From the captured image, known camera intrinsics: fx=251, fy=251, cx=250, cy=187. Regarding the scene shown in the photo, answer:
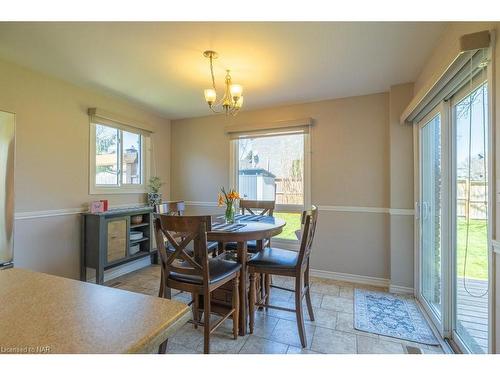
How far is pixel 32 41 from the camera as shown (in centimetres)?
202

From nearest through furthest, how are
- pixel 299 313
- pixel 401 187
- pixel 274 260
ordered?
pixel 299 313, pixel 274 260, pixel 401 187

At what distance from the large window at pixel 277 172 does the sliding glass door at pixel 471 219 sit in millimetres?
1799

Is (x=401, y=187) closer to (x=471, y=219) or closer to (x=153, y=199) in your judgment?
(x=471, y=219)

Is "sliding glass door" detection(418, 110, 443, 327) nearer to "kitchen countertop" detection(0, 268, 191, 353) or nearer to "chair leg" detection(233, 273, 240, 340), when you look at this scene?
"chair leg" detection(233, 273, 240, 340)

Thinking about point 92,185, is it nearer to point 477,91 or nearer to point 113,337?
point 113,337

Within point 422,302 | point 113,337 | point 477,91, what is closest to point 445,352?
point 422,302

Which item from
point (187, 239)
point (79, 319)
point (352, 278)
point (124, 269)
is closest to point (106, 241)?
point (124, 269)

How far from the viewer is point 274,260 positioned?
2.10m

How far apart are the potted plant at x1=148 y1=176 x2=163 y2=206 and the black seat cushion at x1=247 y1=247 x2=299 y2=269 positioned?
224 centimetres

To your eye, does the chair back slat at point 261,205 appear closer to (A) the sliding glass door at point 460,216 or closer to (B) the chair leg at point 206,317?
(B) the chair leg at point 206,317

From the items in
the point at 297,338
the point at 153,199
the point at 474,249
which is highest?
the point at 153,199

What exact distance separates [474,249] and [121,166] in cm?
385

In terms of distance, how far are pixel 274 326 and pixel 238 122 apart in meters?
2.80

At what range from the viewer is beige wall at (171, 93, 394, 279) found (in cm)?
308
